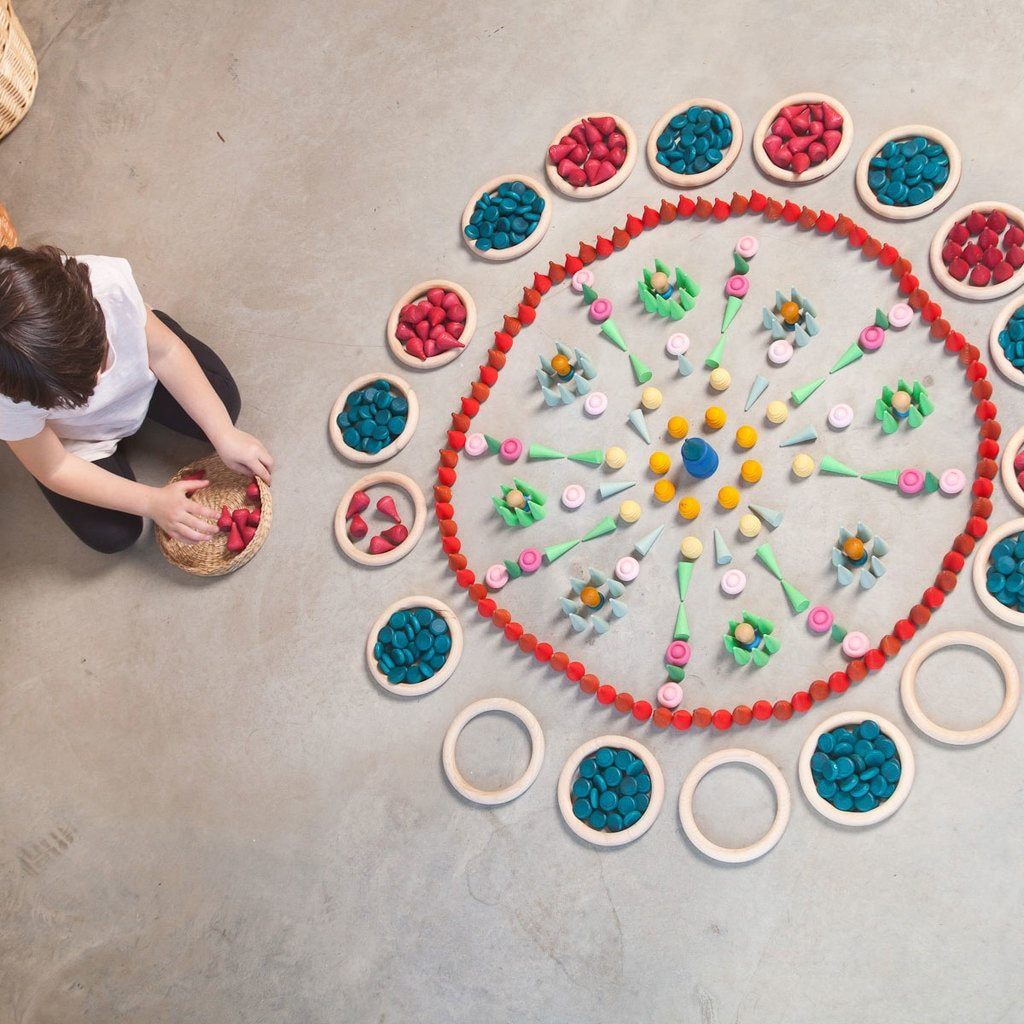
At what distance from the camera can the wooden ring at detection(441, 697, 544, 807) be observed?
4.71 ft

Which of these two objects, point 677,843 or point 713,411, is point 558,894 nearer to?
point 677,843

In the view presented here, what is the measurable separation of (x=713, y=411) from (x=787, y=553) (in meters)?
0.23

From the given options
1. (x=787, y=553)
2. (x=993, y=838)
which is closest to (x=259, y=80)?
(x=787, y=553)

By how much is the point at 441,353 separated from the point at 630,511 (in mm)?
422

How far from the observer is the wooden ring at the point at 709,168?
165 cm

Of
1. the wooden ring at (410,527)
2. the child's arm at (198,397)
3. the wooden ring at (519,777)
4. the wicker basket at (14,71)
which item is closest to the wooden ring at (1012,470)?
the wooden ring at (519,777)

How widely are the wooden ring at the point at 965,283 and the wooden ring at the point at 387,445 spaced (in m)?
0.83

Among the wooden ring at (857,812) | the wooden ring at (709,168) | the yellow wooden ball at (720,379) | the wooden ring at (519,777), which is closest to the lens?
the wooden ring at (857,812)

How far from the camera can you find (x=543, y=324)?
1.66 m

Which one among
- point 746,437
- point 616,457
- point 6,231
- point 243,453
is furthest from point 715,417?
point 6,231

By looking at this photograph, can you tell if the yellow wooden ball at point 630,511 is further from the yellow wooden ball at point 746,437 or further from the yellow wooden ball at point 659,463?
the yellow wooden ball at point 746,437

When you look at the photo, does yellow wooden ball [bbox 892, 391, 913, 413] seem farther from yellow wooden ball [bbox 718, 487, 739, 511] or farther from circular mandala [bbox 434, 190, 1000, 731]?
yellow wooden ball [bbox 718, 487, 739, 511]

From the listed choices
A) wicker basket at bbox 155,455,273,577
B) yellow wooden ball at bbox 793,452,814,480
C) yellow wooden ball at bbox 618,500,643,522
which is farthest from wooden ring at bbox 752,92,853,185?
wicker basket at bbox 155,455,273,577

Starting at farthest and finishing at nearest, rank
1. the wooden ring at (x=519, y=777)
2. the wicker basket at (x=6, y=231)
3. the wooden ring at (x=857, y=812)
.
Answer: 1. the wicker basket at (x=6, y=231)
2. the wooden ring at (x=519, y=777)
3. the wooden ring at (x=857, y=812)
